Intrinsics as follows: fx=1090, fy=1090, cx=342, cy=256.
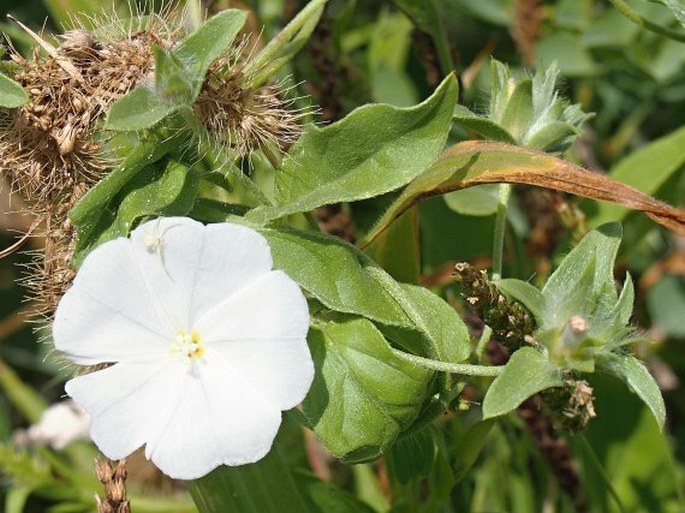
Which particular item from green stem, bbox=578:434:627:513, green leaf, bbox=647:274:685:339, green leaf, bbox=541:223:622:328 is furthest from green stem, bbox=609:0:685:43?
green leaf, bbox=647:274:685:339

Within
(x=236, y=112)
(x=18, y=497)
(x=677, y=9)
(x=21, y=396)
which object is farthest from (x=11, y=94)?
(x=21, y=396)

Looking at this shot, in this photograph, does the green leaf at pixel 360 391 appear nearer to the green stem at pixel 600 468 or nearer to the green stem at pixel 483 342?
the green stem at pixel 483 342

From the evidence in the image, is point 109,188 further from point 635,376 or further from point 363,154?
point 635,376

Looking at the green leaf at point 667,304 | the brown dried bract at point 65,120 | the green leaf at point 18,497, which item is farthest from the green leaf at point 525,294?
the green leaf at point 667,304

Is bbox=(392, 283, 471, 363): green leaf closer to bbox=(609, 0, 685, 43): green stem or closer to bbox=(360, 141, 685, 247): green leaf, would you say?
bbox=(360, 141, 685, 247): green leaf

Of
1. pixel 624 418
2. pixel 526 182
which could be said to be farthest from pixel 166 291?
pixel 624 418

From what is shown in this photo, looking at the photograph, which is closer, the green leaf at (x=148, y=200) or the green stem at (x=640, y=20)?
the green leaf at (x=148, y=200)

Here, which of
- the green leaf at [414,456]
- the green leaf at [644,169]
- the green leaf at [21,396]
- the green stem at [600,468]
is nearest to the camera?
the green leaf at [414,456]
